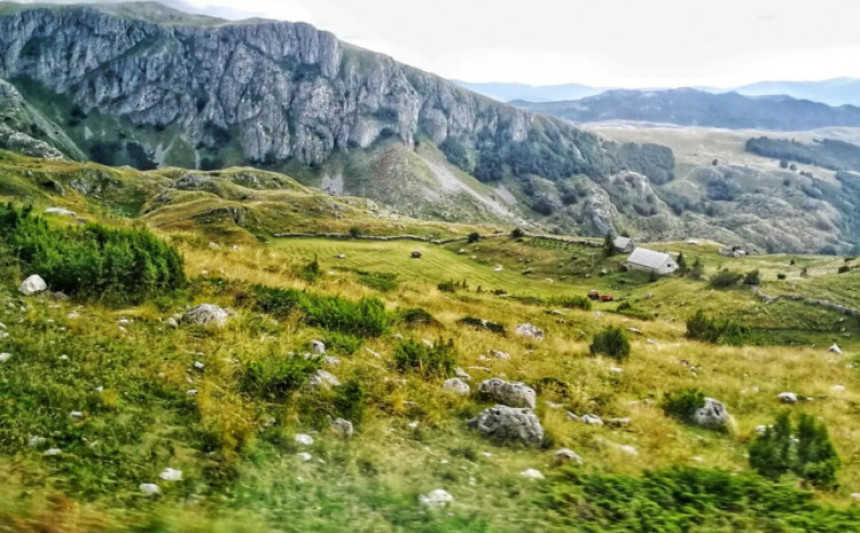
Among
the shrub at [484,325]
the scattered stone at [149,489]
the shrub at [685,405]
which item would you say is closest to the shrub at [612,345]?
the shrub at [484,325]

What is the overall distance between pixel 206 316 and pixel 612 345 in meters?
14.7

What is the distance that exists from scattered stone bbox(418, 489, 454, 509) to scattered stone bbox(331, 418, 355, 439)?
6.97 ft

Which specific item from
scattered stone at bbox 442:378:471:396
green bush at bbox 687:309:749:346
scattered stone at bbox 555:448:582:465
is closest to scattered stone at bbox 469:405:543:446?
scattered stone at bbox 555:448:582:465

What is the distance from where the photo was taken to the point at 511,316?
2906cm

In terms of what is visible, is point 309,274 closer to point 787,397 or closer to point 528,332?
point 528,332

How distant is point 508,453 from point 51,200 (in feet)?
136

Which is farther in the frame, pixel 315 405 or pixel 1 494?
pixel 315 405

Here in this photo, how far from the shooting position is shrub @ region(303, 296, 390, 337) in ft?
50.6

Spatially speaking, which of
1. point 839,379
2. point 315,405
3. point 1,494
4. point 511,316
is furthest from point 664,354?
point 1,494

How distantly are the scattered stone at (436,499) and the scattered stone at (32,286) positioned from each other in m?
10.5

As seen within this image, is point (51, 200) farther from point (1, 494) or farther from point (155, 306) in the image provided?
point (1, 494)

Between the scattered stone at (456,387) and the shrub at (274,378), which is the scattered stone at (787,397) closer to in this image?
the scattered stone at (456,387)

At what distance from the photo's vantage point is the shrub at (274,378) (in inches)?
392

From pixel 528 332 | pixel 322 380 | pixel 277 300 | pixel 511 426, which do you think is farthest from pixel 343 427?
pixel 528 332
